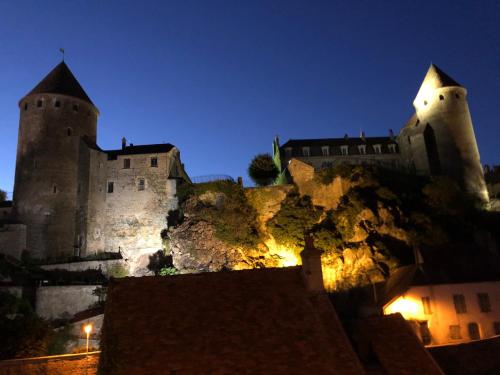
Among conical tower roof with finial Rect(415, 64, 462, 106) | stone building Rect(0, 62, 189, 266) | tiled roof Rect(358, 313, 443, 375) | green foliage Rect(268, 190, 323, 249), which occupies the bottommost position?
tiled roof Rect(358, 313, 443, 375)

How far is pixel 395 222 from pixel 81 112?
3539 cm

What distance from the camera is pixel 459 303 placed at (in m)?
26.7

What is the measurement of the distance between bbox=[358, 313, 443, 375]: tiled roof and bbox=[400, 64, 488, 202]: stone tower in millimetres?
38572

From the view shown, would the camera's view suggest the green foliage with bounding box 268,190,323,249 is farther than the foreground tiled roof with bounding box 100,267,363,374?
Yes

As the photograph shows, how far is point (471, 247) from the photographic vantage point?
30078mm

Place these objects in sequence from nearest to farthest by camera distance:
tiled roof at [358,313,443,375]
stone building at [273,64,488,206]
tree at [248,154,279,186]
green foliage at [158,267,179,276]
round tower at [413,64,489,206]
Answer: tiled roof at [358,313,443,375] → green foliage at [158,267,179,276] → round tower at [413,64,489,206] → stone building at [273,64,488,206] → tree at [248,154,279,186]

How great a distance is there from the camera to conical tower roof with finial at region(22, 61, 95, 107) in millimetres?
49094

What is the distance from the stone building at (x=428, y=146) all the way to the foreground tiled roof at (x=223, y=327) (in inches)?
1428

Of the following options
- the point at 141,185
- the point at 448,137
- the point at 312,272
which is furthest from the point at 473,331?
the point at 141,185

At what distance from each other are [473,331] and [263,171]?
98.7 feet

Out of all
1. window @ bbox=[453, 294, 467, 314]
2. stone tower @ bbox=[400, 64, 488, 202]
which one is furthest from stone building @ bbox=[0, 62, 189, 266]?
window @ bbox=[453, 294, 467, 314]

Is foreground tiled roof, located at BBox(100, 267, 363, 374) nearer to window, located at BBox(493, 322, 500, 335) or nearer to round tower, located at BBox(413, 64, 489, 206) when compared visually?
window, located at BBox(493, 322, 500, 335)

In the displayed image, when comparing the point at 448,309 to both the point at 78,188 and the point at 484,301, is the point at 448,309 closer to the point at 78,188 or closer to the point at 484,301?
the point at 484,301

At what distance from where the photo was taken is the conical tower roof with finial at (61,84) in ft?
161
